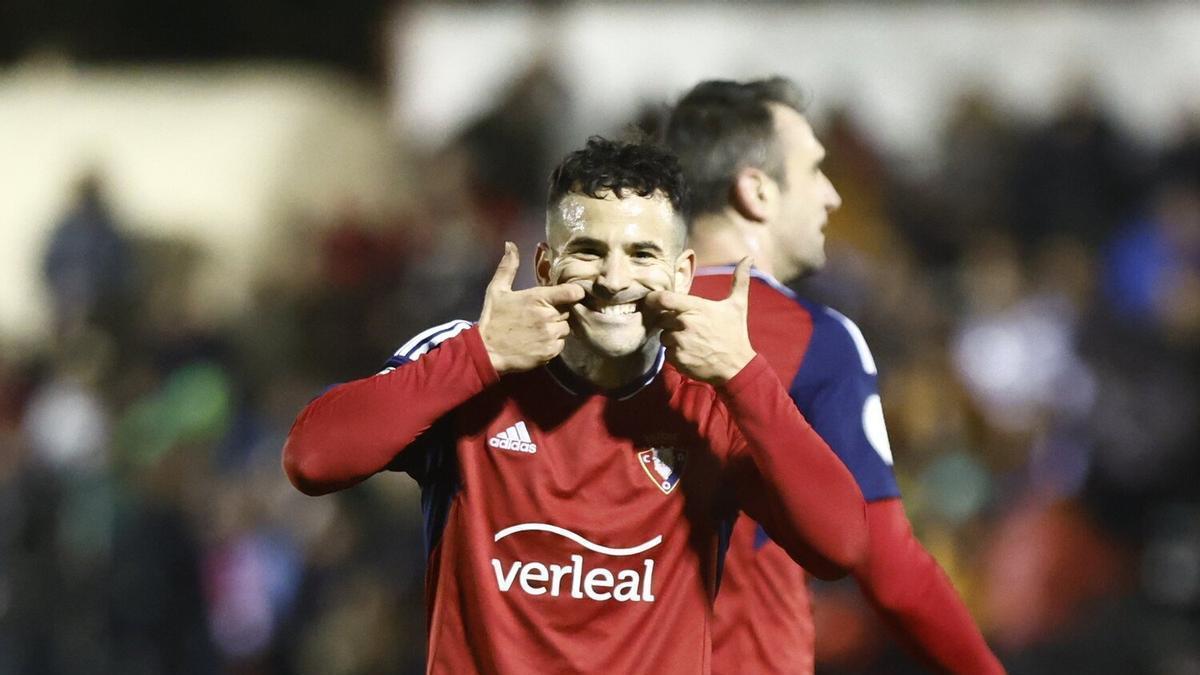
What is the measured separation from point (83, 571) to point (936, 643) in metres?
7.05

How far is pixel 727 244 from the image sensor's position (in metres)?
4.21

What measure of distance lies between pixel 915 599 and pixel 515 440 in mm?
949

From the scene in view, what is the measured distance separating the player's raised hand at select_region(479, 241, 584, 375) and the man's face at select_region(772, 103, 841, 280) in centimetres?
114

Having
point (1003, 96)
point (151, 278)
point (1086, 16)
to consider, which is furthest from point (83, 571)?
point (1086, 16)

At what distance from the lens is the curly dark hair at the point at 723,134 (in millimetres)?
4254

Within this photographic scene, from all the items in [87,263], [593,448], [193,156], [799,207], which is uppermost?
[799,207]

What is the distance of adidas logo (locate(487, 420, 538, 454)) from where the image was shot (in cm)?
333

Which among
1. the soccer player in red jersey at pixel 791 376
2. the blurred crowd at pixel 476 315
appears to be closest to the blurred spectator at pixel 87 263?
the blurred crowd at pixel 476 315

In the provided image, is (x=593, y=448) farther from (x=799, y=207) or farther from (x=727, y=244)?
(x=799, y=207)

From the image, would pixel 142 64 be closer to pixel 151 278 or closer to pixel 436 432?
pixel 151 278

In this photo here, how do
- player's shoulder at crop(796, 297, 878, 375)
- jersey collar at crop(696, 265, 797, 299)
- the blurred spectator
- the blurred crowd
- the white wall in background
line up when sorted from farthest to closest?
the white wall in background, the blurred spectator, the blurred crowd, jersey collar at crop(696, 265, 797, 299), player's shoulder at crop(796, 297, 878, 375)

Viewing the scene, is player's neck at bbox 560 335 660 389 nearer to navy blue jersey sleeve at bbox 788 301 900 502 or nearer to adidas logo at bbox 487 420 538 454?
adidas logo at bbox 487 420 538 454

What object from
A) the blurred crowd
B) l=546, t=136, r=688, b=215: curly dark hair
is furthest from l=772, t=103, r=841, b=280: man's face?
the blurred crowd

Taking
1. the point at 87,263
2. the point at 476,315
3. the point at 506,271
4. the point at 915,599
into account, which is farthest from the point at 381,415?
the point at 87,263
